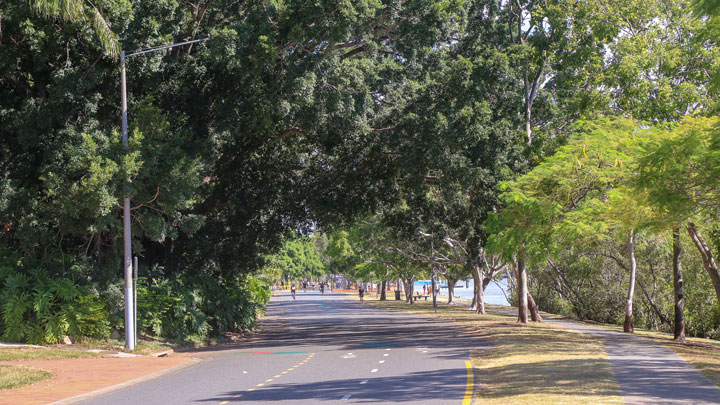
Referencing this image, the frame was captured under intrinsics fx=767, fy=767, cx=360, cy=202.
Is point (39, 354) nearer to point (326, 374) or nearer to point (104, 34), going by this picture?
point (326, 374)

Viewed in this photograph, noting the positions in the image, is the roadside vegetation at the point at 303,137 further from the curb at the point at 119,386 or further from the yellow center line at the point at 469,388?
the yellow center line at the point at 469,388

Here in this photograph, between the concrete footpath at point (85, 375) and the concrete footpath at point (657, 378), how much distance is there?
9.37 metres

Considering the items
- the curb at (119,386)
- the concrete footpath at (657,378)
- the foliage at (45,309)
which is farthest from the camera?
the foliage at (45,309)

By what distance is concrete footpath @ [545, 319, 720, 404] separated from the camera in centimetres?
1166

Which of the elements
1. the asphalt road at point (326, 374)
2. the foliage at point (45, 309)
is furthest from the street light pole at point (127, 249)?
the asphalt road at point (326, 374)

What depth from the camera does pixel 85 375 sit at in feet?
53.5

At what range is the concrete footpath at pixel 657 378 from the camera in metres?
11.7

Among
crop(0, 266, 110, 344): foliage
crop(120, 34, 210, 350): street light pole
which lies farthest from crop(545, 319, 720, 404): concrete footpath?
crop(0, 266, 110, 344): foliage

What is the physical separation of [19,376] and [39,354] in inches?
193

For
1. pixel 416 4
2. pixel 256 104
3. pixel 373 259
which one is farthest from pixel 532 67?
pixel 373 259

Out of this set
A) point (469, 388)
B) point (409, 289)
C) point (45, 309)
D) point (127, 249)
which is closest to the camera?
point (469, 388)

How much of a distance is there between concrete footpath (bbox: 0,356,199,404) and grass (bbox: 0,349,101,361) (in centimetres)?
41

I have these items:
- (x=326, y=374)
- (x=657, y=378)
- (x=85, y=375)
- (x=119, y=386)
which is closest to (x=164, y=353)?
(x=85, y=375)

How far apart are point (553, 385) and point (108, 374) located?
9.41 m
